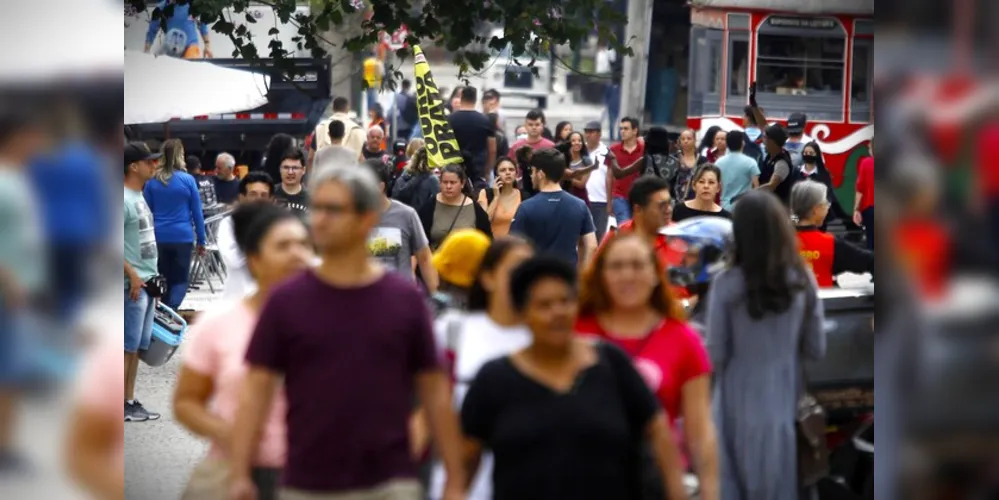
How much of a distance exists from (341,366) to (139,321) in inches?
222

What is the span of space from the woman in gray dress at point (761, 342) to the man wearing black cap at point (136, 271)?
4.43 meters

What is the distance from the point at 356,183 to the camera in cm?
459

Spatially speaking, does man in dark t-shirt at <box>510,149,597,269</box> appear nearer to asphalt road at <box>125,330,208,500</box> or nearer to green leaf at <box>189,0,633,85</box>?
green leaf at <box>189,0,633,85</box>

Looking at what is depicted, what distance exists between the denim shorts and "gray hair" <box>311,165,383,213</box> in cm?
504

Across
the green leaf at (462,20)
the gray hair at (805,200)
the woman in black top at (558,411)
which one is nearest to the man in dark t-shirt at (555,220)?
the green leaf at (462,20)

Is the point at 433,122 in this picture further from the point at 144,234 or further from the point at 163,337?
the point at 163,337

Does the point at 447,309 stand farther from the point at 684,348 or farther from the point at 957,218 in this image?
the point at 957,218

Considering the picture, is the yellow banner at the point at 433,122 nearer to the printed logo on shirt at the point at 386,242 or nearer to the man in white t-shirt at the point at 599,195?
the man in white t-shirt at the point at 599,195

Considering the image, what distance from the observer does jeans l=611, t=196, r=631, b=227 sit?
50.0ft

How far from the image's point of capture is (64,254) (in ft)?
10.5

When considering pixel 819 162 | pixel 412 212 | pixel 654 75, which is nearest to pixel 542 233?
pixel 412 212

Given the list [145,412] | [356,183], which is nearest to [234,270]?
[356,183]

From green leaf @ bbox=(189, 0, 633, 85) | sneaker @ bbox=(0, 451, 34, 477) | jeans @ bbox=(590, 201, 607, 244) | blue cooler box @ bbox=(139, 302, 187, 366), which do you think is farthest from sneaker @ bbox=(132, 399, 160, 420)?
sneaker @ bbox=(0, 451, 34, 477)

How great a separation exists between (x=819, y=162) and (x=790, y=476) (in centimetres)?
993
